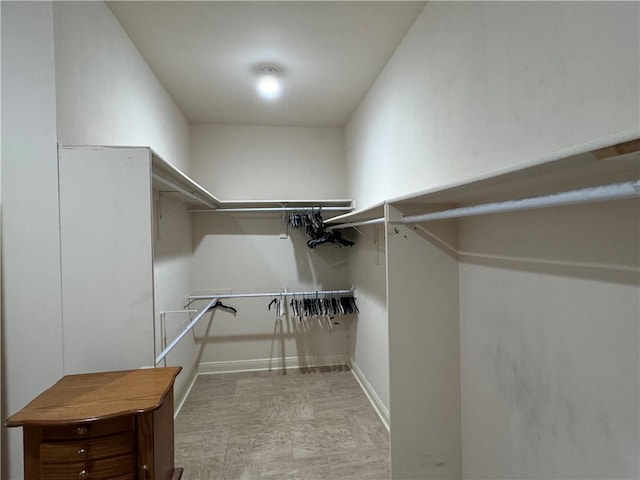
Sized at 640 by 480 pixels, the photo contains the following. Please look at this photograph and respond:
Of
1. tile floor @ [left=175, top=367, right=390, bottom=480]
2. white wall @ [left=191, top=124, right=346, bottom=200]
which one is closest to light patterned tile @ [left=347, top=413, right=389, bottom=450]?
tile floor @ [left=175, top=367, right=390, bottom=480]

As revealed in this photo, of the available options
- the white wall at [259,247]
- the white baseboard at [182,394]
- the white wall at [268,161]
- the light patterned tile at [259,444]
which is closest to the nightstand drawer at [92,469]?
the light patterned tile at [259,444]

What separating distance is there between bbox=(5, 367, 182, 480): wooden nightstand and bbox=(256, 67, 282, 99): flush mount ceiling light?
222 centimetres

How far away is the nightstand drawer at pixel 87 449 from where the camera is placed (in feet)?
3.25

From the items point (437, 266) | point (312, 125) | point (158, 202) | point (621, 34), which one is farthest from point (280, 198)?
point (621, 34)

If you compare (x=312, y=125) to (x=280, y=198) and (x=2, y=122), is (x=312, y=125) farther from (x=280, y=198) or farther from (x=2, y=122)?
(x=2, y=122)

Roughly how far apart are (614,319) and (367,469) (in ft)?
5.67

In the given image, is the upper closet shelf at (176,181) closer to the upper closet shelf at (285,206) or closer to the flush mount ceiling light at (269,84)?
the upper closet shelf at (285,206)

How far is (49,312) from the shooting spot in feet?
4.11

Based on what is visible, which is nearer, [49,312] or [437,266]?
[49,312]

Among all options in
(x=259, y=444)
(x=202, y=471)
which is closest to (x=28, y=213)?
(x=202, y=471)

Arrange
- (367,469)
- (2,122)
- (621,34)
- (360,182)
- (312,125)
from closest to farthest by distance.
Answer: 1. (621,34)
2. (2,122)
3. (367,469)
4. (360,182)
5. (312,125)

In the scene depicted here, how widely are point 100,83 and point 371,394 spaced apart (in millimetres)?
3043

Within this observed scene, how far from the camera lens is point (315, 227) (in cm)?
313

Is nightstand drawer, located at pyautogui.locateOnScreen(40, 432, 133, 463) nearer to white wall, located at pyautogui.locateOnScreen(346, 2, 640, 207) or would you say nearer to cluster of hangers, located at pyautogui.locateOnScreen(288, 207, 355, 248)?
white wall, located at pyautogui.locateOnScreen(346, 2, 640, 207)
